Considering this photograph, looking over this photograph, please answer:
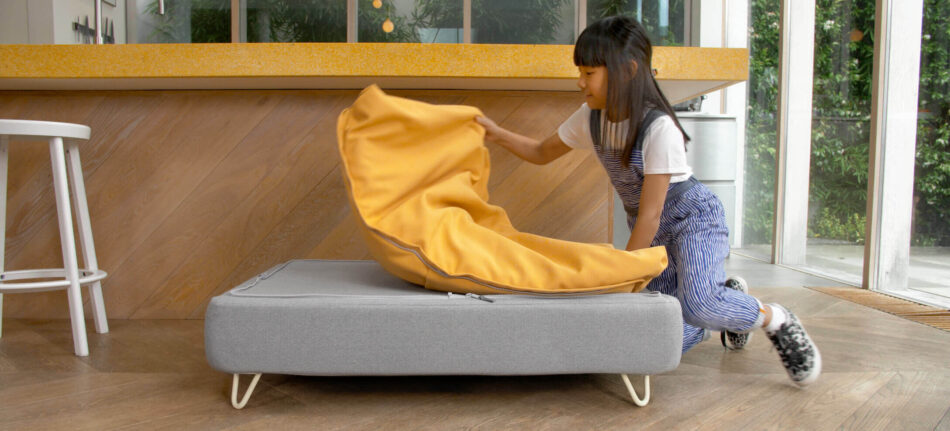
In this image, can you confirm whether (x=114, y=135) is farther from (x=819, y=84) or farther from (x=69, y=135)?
(x=819, y=84)

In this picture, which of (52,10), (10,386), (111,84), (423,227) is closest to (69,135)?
(111,84)

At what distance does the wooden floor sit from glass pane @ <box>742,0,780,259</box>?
96.5 inches

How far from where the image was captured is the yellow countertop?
181cm

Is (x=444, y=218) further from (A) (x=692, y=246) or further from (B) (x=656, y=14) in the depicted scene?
(B) (x=656, y=14)

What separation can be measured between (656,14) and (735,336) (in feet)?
9.95

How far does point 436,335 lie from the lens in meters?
1.29

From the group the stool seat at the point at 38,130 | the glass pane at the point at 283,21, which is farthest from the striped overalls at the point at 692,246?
the glass pane at the point at 283,21

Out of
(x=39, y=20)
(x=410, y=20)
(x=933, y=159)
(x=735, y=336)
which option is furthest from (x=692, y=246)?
(x=39, y=20)

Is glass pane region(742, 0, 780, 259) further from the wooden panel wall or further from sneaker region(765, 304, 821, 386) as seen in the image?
sneaker region(765, 304, 821, 386)

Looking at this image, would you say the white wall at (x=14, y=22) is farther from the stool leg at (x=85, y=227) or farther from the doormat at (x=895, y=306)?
the doormat at (x=895, y=306)

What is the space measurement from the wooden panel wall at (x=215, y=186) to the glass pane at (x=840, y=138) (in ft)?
5.83

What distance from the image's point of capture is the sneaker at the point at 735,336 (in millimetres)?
1819

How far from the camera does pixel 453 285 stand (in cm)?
135

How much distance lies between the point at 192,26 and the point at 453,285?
413 cm
